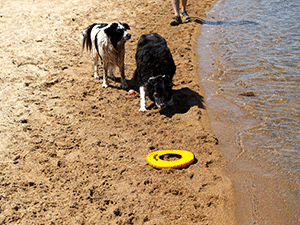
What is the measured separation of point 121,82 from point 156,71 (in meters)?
1.30

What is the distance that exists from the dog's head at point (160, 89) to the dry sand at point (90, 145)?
0.80 ft

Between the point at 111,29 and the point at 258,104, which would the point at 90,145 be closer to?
the point at 111,29

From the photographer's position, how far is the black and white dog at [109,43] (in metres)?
5.93

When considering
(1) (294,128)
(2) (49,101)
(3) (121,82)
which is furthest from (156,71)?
(1) (294,128)

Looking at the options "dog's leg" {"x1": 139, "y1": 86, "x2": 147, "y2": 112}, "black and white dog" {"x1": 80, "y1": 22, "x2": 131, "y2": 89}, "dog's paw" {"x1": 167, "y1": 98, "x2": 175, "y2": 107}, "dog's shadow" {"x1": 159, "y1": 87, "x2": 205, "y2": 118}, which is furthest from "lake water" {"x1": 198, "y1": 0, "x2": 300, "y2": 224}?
"black and white dog" {"x1": 80, "y1": 22, "x2": 131, "y2": 89}

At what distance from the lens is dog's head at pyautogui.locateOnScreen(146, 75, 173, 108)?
540 cm

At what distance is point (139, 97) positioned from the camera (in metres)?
6.15

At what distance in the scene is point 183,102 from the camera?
19.1ft

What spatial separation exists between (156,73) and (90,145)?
211 centimetres

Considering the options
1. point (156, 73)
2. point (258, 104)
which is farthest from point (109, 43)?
point (258, 104)

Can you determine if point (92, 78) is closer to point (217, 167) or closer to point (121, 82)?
point (121, 82)

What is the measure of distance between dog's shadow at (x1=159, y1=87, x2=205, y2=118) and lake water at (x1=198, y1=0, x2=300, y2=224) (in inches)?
10.9

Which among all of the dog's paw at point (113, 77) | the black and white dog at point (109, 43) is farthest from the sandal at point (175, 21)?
the dog's paw at point (113, 77)

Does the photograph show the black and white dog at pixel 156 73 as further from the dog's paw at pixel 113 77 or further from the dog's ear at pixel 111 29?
the dog's paw at pixel 113 77
